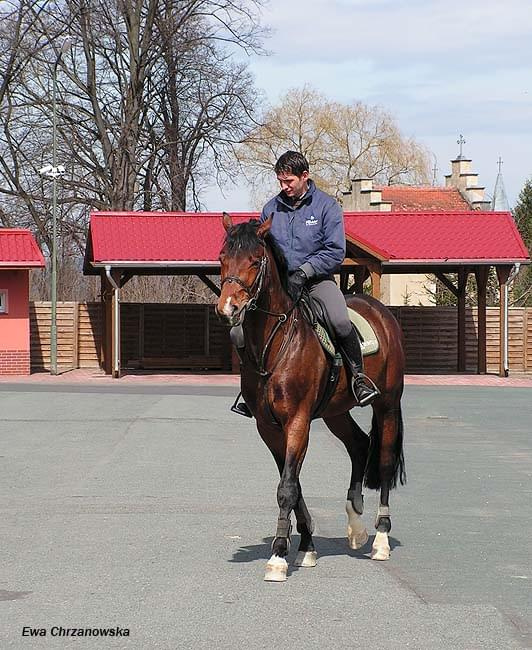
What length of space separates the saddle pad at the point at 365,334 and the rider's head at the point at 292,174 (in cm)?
104

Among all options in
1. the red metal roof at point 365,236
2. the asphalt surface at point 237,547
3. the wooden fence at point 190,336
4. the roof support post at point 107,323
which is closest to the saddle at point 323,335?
the asphalt surface at point 237,547

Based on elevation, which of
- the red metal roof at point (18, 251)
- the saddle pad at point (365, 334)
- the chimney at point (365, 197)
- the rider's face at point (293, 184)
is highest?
the chimney at point (365, 197)

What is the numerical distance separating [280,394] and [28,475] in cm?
582

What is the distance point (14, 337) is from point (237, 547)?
27.1 metres

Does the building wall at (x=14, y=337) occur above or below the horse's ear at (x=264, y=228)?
below

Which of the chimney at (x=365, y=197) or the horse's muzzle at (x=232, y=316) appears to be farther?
the chimney at (x=365, y=197)

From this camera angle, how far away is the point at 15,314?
114 feet

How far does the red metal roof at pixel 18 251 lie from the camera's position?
33750 millimetres

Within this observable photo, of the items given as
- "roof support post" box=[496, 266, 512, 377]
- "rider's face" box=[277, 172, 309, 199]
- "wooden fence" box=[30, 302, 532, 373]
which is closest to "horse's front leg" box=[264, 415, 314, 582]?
"rider's face" box=[277, 172, 309, 199]

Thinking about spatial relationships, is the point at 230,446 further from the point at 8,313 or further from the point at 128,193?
the point at 128,193

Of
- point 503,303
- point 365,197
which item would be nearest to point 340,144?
point 365,197

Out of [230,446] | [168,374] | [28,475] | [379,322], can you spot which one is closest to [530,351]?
[168,374]

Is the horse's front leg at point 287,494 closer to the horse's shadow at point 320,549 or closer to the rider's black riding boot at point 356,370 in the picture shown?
the horse's shadow at point 320,549

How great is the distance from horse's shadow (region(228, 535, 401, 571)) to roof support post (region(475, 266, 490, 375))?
26.8m
